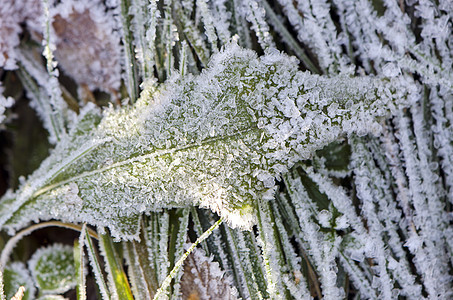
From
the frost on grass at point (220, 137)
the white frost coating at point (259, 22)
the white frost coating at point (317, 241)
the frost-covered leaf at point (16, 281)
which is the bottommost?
the white frost coating at point (317, 241)

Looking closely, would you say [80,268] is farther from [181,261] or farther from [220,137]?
[220,137]

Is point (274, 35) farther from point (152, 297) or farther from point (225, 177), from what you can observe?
point (152, 297)

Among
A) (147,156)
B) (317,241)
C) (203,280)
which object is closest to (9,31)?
(147,156)

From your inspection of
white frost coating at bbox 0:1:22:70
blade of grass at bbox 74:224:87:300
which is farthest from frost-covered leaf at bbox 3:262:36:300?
white frost coating at bbox 0:1:22:70

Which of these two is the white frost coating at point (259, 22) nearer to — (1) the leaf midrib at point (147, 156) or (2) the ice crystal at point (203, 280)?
(1) the leaf midrib at point (147, 156)

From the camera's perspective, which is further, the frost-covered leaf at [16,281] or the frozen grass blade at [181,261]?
the frost-covered leaf at [16,281]

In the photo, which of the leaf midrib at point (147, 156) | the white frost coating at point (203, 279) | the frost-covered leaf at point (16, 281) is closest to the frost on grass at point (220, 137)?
the leaf midrib at point (147, 156)

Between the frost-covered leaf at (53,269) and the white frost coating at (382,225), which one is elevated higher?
the frost-covered leaf at (53,269)
